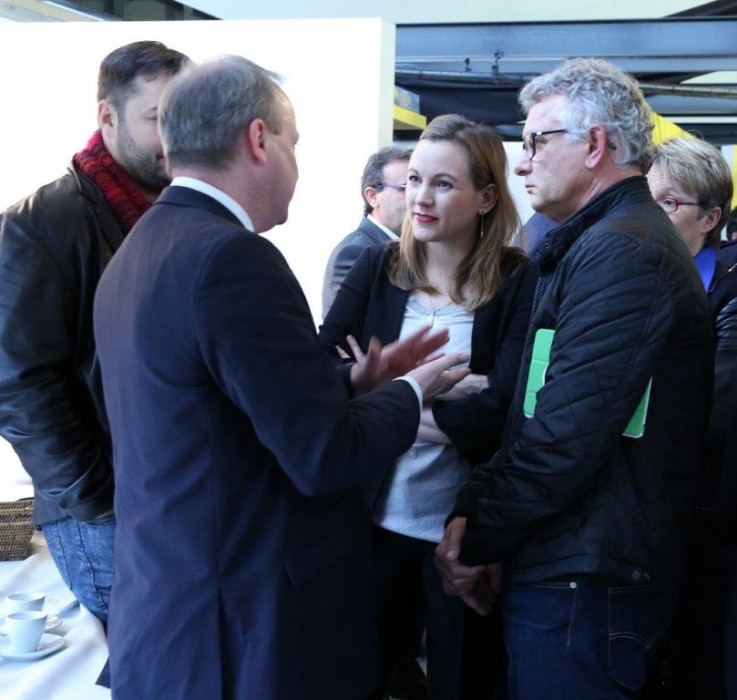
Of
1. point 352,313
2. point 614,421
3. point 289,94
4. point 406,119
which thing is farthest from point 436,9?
point 614,421

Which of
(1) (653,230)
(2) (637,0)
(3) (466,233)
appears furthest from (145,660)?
(2) (637,0)

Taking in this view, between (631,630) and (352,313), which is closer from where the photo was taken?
(631,630)

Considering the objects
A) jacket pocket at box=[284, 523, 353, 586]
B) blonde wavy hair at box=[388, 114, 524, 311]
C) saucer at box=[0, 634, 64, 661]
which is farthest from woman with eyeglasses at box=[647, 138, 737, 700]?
saucer at box=[0, 634, 64, 661]

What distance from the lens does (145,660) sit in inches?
55.2

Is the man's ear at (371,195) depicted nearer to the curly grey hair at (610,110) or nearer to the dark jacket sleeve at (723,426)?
the dark jacket sleeve at (723,426)

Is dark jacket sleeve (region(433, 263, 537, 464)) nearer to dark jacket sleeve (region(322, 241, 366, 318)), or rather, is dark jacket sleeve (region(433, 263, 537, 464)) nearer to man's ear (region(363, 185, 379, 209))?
dark jacket sleeve (region(322, 241, 366, 318))

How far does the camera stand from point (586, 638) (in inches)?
65.4

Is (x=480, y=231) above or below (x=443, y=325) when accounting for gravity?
above

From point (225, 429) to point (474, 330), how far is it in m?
0.92

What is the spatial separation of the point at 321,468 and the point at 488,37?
215 inches

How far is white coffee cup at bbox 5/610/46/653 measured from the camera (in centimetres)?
191

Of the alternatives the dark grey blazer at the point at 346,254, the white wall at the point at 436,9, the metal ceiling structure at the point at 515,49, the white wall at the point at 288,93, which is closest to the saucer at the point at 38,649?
the dark grey blazer at the point at 346,254

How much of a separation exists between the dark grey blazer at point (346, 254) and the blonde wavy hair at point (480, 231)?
71cm

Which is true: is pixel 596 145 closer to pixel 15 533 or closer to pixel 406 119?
pixel 15 533
